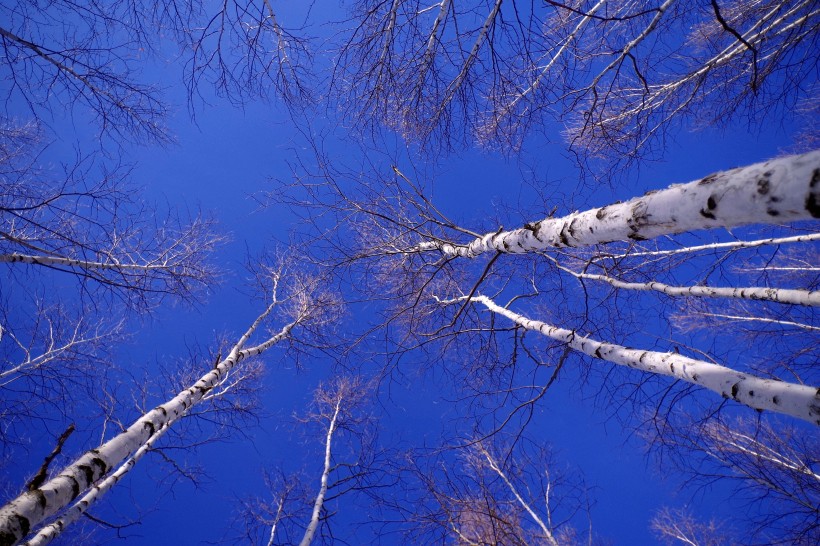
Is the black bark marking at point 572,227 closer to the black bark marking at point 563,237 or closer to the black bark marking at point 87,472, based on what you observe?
the black bark marking at point 563,237

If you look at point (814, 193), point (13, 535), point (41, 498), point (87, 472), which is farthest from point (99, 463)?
point (814, 193)

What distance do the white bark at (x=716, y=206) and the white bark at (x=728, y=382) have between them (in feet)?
4.22

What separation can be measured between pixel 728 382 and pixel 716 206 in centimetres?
165

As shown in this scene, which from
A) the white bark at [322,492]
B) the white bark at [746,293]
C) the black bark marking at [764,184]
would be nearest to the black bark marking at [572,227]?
the black bark marking at [764,184]

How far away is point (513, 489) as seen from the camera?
5441mm

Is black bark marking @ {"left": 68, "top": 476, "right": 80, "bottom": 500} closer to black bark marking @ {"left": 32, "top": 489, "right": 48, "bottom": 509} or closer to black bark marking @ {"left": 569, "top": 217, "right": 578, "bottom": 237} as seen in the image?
black bark marking @ {"left": 32, "top": 489, "right": 48, "bottom": 509}

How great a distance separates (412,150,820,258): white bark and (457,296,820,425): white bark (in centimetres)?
129

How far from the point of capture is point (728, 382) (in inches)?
94.0

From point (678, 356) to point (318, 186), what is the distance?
325cm

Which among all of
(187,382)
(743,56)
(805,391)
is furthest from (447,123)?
(187,382)

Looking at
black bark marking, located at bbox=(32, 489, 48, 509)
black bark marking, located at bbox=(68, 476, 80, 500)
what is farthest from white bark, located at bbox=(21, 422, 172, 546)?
black bark marking, located at bbox=(32, 489, 48, 509)

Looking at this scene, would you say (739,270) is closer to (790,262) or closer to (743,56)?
(790,262)

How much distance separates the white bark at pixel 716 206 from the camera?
1.16m

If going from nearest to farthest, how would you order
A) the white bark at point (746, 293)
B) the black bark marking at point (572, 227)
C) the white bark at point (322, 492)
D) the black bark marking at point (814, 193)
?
the black bark marking at point (814, 193) → the black bark marking at point (572, 227) → the white bark at point (746, 293) → the white bark at point (322, 492)
